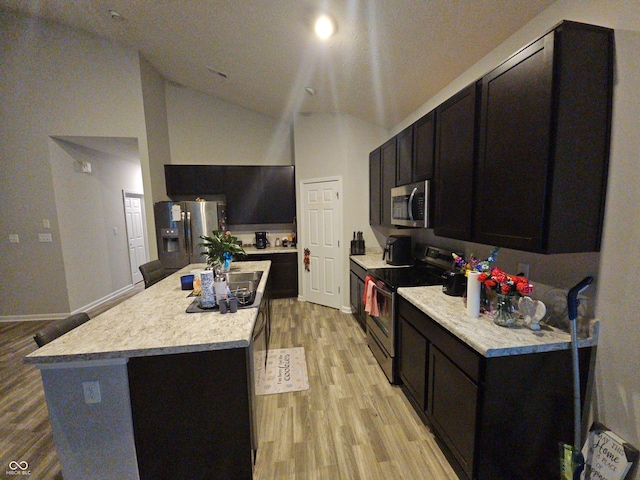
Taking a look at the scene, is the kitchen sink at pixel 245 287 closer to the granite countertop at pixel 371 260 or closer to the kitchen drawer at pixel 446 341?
the kitchen drawer at pixel 446 341

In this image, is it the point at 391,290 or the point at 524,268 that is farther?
the point at 391,290

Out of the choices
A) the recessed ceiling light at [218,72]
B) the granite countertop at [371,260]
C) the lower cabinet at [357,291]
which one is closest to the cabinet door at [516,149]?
the granite countertop at [371,260]

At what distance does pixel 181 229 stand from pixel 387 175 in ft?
10.2

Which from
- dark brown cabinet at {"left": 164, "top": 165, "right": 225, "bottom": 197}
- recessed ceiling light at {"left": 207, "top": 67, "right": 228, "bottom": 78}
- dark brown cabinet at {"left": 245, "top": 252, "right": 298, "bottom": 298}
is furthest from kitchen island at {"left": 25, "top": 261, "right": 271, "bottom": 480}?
recessed ceiling light at {"left": 207, "top": 67, "right": 228, "bottom": 78}

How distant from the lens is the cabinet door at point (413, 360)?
6.00 ft

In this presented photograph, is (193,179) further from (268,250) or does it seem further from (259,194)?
(268,250)

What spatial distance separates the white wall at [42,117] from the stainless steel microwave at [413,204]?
143 inches

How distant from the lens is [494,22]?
67.8 inches

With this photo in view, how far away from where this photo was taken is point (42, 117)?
367 cm

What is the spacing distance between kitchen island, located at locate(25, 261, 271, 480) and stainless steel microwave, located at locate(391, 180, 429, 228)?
1.67 metres

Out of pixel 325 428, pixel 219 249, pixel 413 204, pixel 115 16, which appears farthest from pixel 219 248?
pixel 115 16

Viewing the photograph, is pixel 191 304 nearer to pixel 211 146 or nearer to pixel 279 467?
pixel 279 467

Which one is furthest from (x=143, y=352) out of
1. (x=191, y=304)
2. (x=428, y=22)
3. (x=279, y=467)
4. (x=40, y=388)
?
(x=428, y=22)

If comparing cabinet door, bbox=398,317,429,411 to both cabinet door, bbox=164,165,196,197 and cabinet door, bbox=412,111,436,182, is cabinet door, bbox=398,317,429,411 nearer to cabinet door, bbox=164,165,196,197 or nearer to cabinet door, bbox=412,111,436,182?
cabinet door, bbox=412,111,436,182
